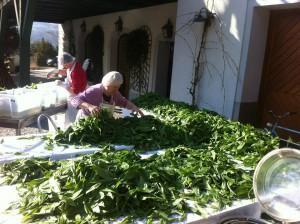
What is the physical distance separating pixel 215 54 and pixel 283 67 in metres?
1.18

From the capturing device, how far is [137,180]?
191cm

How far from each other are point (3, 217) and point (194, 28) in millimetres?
4980

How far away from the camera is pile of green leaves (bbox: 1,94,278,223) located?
5.60 feet

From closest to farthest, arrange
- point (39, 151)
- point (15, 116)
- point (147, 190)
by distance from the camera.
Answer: point (147, 190) < point (39, 151) < point (15, 116)

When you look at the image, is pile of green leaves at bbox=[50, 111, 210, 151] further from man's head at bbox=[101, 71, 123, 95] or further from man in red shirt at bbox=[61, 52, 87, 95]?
man in red shirt at bbox=[61, 52, 87, 95]

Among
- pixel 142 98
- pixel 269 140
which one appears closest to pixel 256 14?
pixel 142 98

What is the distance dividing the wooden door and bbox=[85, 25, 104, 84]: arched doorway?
287 inches

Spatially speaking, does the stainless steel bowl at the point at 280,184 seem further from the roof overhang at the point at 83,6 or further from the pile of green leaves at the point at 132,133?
the roof overhang at the point at 83,6

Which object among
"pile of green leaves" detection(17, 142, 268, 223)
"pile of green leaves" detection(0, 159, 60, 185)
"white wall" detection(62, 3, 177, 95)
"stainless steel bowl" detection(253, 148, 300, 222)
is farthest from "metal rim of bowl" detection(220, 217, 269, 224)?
"white wall" detection(62, 3, 177, 95)

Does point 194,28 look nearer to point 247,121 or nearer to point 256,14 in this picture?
point 256,14

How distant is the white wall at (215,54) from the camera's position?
510 centimetres

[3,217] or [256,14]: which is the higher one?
[256,14]

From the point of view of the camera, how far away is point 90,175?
190 cm

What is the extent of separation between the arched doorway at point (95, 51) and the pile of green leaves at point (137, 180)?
8.81m
